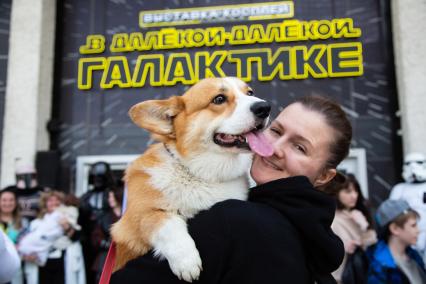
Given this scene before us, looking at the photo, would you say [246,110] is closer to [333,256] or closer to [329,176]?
[329,176]

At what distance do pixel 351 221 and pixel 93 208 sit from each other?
11.0ft

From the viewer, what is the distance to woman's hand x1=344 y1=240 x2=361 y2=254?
3.79m

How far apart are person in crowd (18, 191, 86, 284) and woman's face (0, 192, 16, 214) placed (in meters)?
0.31

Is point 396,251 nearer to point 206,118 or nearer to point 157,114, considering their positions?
point 206,118

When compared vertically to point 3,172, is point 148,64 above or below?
above

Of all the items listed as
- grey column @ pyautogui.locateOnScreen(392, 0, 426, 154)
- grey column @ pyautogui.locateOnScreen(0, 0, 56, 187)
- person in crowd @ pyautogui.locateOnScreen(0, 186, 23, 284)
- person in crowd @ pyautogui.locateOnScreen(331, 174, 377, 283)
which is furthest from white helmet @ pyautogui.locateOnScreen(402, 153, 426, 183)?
grey column @ pyautogui.locateOnScreen(0, 0, 56, 187)

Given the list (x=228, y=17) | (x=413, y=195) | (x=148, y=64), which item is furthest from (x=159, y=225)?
(x=228, y=17)

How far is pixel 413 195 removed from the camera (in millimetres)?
5316

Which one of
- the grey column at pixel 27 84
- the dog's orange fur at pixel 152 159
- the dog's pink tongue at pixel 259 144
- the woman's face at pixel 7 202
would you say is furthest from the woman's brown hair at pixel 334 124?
the grey column at pixel 27 84

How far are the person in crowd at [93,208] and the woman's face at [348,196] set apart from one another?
2.96m

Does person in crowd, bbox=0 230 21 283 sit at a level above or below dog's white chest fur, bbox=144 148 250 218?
below

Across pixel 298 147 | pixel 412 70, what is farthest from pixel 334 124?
pixel 412 70

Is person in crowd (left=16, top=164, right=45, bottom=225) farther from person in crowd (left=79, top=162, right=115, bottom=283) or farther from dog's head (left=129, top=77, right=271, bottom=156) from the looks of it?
dog's head (left=129, top=77, right=271, bottom=156)

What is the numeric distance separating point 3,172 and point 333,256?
7.19 m
